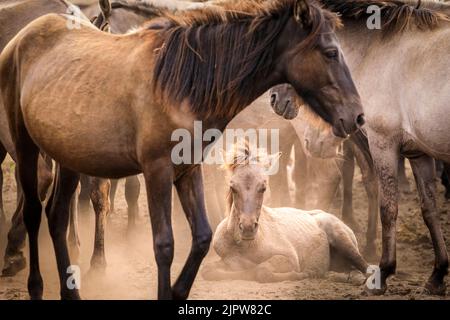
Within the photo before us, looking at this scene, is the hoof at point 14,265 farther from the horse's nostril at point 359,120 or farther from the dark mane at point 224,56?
the horse's nostril at point 359,120

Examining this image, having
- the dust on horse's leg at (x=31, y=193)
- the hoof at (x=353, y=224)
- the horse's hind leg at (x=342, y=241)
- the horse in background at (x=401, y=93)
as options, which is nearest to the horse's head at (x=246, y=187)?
the horse's hind leg at (x=342, y=241)

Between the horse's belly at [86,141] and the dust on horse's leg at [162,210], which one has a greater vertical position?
the horse's belly at [86,141]

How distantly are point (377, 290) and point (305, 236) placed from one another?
1.23m

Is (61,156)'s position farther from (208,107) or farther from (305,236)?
(305,236)

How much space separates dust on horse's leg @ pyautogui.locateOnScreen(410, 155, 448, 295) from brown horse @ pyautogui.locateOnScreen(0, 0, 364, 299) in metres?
2.20

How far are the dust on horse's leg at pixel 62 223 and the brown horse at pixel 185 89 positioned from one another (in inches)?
24.9

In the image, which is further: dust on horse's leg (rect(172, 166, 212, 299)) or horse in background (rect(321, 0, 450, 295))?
horse in background (rect(321, 0, 450, 295))

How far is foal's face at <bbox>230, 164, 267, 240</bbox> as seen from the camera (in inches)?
316

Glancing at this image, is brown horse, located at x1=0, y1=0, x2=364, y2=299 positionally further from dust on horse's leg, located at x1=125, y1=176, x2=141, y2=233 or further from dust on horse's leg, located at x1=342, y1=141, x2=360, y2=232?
dust on horse's leg, located at x1=342, y1=141, x2=360, y2=232

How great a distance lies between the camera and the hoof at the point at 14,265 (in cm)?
811

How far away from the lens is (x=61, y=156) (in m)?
6.48

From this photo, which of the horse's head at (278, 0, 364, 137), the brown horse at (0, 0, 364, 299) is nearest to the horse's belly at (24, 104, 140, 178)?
the brown horse at (0, 0, 364, 299)

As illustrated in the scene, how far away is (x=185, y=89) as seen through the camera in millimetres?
5977

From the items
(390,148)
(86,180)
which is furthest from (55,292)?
(390,148)
